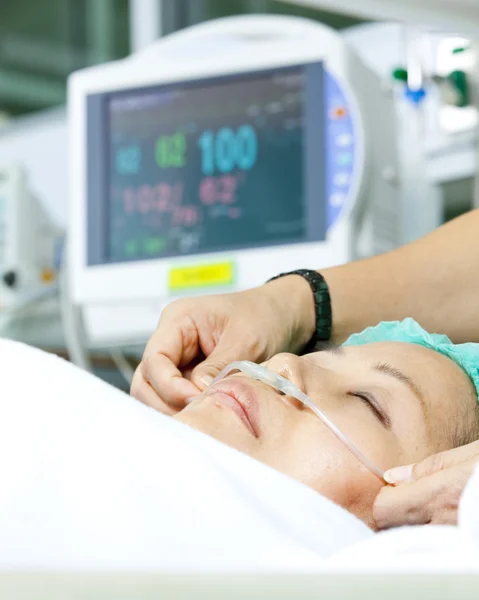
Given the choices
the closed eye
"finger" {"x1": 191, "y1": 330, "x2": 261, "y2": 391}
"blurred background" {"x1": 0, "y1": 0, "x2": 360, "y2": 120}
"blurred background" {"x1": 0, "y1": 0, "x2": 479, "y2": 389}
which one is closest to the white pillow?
the closed eye

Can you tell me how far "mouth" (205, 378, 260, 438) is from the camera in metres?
0.99

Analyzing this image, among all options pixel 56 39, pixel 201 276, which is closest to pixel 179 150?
pixel 201 276

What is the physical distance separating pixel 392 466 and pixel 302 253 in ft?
3.52

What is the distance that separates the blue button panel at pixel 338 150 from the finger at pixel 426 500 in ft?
4.04

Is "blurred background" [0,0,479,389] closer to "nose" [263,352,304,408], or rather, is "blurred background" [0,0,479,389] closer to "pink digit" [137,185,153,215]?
"pink digit" [137,185,153,215]

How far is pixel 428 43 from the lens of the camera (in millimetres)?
2299

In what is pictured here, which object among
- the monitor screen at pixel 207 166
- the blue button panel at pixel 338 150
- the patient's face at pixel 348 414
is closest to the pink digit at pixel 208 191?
the monitor screen at pixel 207 166

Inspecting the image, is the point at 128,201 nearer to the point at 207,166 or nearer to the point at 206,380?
the point at 207,166

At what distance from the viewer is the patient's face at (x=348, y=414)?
963mm

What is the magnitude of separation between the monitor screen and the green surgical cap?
0.75m

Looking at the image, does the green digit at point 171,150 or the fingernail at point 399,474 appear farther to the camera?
the green digit at point 171,150

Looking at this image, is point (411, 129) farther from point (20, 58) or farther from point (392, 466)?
point (20, 58)

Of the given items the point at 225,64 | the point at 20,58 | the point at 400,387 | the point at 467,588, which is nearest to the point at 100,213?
the point at 225,64

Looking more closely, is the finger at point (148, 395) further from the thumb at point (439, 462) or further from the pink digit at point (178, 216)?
the pink digit at point (178, 216)
